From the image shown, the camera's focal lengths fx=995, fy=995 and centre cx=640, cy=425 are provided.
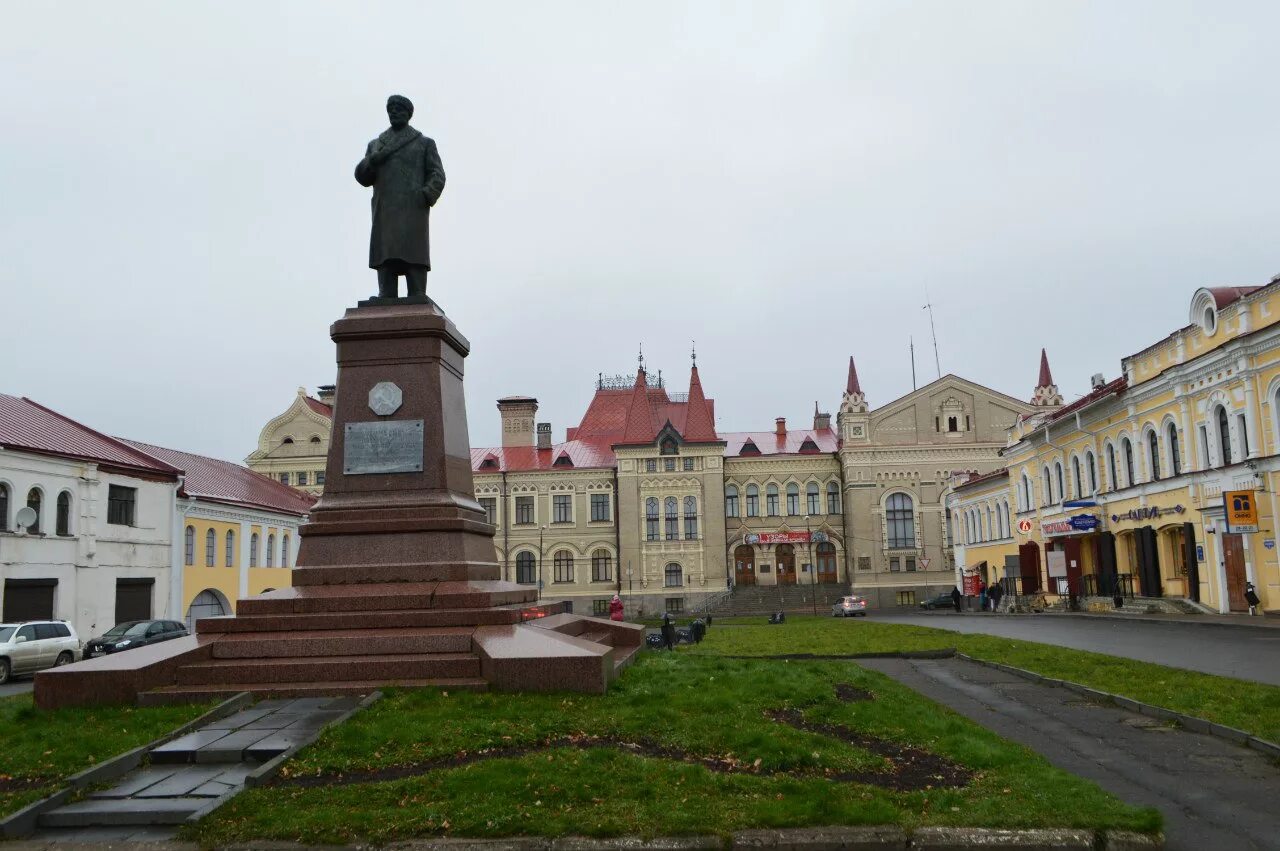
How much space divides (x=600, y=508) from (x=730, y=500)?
886 centimetres

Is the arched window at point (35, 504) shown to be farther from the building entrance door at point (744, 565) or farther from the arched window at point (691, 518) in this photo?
the building entrance door at point (744, 565)

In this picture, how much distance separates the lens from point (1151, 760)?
896cm

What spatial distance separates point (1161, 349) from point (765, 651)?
2107 centimetres

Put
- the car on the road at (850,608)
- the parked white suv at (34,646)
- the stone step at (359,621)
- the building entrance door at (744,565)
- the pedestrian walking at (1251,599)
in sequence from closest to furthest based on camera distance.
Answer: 1. the stone step at (359,621)
2. the parked white suv at (34,646)
3. the pedestrian walking at (1251,599)
4. the car on the road at (850,608)
5. the building entrance door at (744,565)

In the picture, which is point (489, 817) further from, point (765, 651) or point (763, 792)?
point (765, 651)

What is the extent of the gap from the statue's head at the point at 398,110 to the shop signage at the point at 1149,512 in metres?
29.0

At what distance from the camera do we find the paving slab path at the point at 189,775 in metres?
6.89

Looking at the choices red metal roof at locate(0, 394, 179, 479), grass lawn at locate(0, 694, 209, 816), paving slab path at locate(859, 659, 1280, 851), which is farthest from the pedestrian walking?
red metal roof at locate(0, 394, 179, 479)

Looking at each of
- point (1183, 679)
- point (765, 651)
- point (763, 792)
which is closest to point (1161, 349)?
point (765, 651)

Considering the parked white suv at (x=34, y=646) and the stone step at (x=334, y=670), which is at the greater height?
the stone step at (x=334, y=670)

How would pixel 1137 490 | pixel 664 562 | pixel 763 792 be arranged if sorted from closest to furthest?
pixel 763 792 → pixel 1137 490 → pixel 664 562

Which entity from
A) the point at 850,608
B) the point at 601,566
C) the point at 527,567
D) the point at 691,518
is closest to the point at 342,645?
the point at 850,608

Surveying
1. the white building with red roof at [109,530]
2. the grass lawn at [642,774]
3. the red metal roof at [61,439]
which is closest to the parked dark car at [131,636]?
the white building with red roof at [109,530]

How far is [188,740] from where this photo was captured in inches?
333
